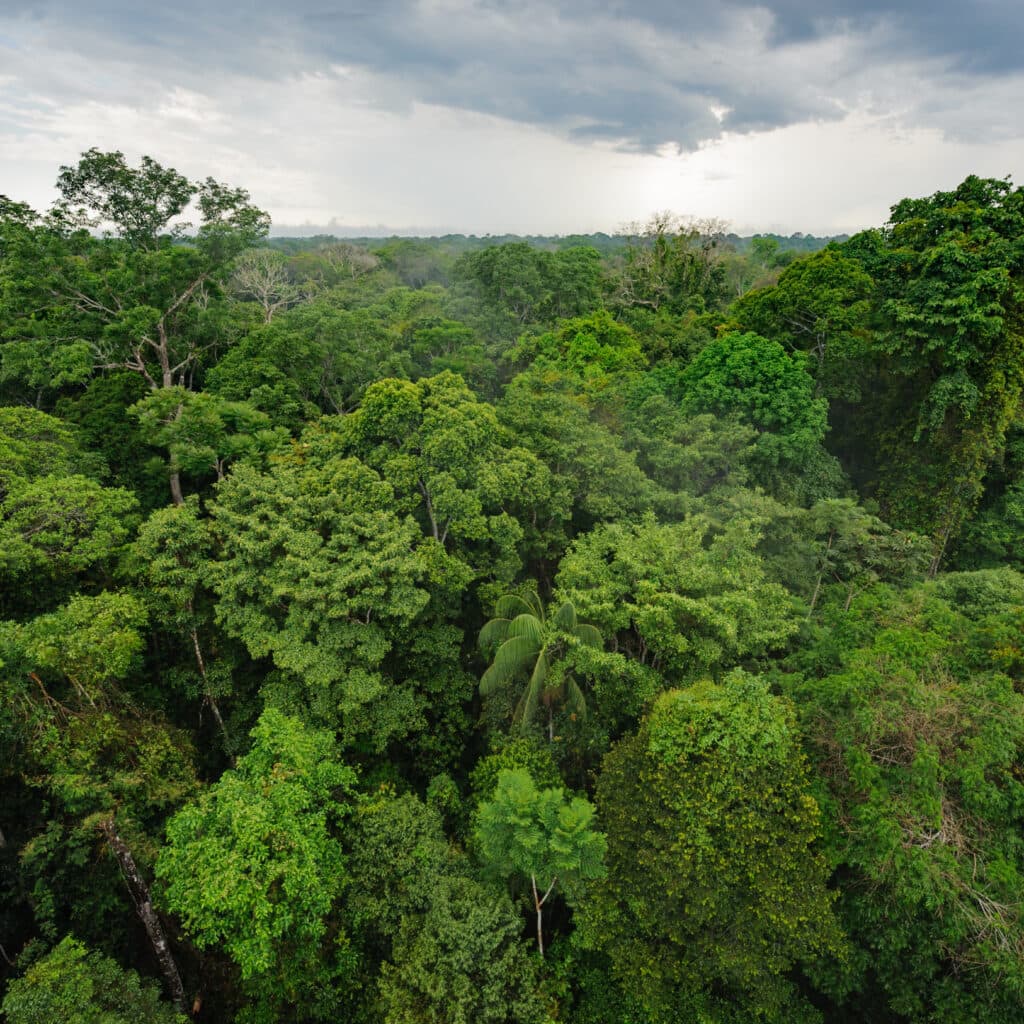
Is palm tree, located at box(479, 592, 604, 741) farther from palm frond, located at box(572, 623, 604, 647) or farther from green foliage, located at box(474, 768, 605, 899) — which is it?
green foliage, located at box(474, 768, 605, 899)

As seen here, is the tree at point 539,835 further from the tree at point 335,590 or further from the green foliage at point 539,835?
the tree at point 335,590

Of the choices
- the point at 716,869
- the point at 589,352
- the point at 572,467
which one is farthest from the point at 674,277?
the point at 716,869

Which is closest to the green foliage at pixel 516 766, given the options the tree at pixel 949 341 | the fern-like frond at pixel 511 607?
the fern-like frond at pixel 511 607

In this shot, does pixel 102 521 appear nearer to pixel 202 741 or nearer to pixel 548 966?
pixel 202 741

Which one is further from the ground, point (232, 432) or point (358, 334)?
point (358, 334)

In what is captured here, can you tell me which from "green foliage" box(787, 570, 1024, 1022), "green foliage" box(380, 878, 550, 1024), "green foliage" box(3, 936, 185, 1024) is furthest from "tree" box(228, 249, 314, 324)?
"green foliage" box(787, 570, 1024, 1022)

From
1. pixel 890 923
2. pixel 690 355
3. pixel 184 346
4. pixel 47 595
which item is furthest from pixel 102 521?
pixel 690 355
